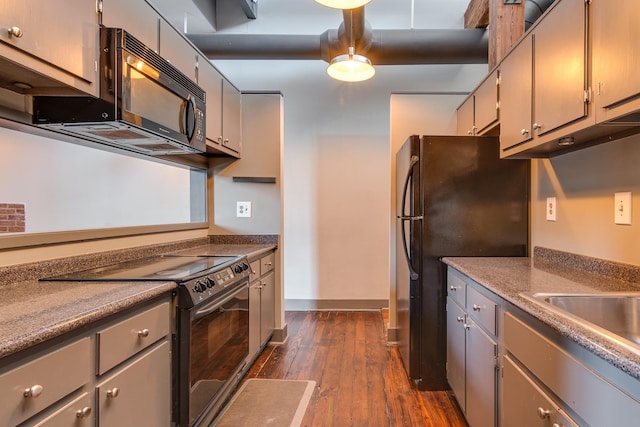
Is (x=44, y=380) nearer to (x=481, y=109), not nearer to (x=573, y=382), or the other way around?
(x=573, y=382)

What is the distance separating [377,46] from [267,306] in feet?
8.18

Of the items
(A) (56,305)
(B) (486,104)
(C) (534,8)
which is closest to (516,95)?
(B) (486,104)

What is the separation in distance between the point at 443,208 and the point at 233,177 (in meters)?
1.85

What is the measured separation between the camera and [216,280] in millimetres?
1880

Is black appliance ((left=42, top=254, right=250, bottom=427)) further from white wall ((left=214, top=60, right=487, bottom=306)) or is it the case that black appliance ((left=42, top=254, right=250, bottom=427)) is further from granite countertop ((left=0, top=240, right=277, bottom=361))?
white wall ((left=214, top=60, right=487, bottom=306))

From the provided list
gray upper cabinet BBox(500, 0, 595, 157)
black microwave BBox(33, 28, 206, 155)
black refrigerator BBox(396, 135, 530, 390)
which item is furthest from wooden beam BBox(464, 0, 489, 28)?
black microwave BBox(33, 28, 206, 155)

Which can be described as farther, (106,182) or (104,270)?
(106,182)

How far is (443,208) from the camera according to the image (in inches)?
90.7

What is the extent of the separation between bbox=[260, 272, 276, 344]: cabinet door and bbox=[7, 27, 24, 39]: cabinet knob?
6.74ft

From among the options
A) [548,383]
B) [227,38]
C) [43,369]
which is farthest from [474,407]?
[227,38]

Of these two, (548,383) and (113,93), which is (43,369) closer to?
(113,93)

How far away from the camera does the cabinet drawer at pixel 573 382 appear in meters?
0.79

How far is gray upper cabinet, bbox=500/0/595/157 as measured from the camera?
4.38 feet

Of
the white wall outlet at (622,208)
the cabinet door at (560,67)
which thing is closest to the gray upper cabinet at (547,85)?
the cabinet door at (560,67)
